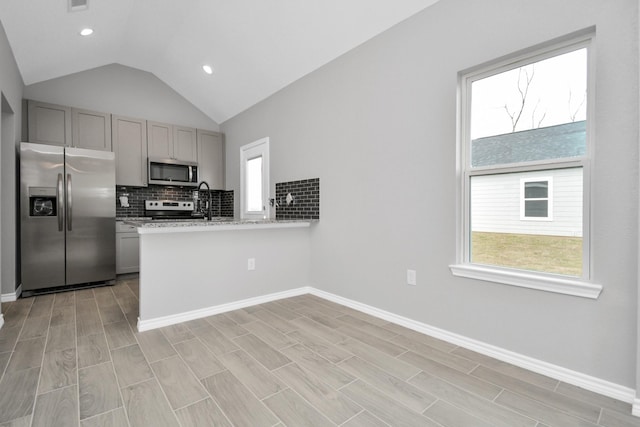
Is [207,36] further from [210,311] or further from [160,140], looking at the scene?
[210,311]

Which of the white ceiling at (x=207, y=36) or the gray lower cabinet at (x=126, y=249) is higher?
the white ceiling at (x=207, y=36)

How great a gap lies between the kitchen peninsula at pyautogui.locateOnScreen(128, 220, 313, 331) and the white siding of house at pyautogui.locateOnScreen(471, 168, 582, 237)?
1.87 m

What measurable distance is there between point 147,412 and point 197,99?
4950 mm

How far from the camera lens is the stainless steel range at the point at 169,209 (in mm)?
5035

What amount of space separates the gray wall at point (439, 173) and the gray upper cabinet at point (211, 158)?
199cm

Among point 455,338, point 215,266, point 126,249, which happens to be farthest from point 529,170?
point 126,249

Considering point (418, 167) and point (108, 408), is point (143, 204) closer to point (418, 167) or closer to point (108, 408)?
point (108, 408)

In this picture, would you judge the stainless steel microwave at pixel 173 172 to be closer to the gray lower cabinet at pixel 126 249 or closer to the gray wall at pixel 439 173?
the gray lower cabinet at pixel 126 249

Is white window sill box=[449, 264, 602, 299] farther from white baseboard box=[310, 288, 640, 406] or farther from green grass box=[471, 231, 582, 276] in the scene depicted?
white baseboard box=[310, 288, 640, 406]

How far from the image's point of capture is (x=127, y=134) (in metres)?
4.74

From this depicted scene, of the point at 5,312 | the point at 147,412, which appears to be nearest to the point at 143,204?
the point at 5,312

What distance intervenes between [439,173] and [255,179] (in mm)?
3088

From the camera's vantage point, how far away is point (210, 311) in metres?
2.94

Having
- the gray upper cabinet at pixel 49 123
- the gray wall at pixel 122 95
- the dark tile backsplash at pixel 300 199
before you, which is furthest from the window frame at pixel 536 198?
the gray upper cabinet at pixel 49 123
